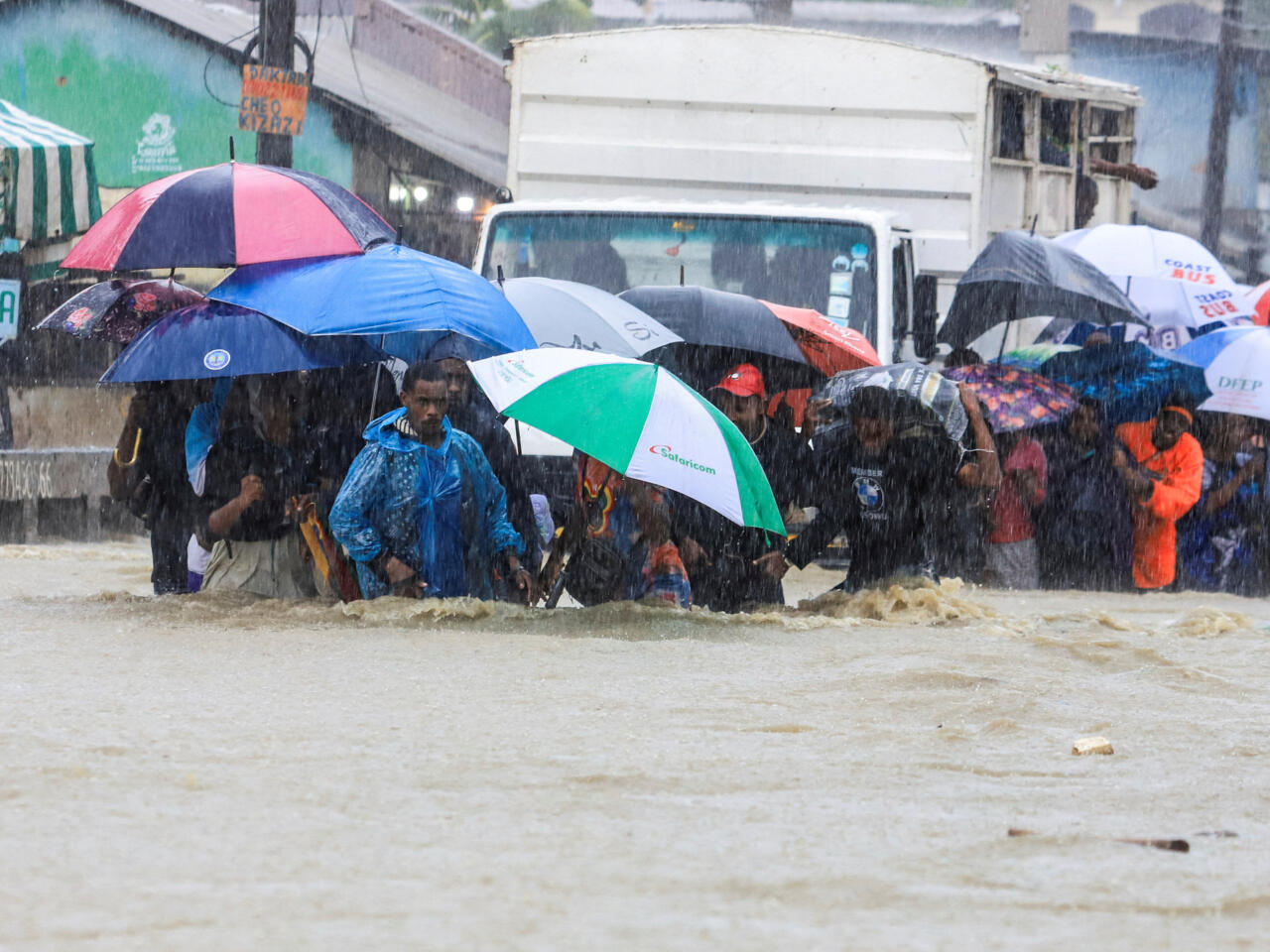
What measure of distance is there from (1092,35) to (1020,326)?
3684cm

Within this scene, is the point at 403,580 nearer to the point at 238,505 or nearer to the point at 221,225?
the point at 238,505

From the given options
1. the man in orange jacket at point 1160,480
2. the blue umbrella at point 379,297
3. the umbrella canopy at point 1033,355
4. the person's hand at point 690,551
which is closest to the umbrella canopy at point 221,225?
the blue umbrella at point 379,297

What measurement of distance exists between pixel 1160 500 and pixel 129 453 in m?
5.89

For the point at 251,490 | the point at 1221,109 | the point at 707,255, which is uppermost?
the point at 1221,109

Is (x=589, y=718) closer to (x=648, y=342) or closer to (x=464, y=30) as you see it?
(x=648, y=342)

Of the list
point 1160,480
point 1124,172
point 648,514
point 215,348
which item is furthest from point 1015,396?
point 1124,172

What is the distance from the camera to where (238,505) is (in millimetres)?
7207

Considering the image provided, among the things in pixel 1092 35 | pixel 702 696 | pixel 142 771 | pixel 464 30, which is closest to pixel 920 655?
pixel 702 696

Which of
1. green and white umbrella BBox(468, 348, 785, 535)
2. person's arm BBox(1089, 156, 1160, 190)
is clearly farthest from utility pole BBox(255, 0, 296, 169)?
green and white umbrella BBox(468, 348, 785, 535)

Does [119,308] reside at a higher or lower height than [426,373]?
higher

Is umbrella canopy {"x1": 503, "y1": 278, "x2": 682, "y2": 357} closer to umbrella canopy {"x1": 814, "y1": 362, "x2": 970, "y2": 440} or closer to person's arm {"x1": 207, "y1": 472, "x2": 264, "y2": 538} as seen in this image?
umbrella canopy {"x1": 814, "y1": 362, "x2": 970, "y2": 440}

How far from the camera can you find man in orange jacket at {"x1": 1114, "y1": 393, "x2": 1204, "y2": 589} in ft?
35.4

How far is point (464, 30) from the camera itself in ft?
148

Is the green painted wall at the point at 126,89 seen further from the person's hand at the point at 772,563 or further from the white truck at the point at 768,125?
the person's hand at the point at 772,563
